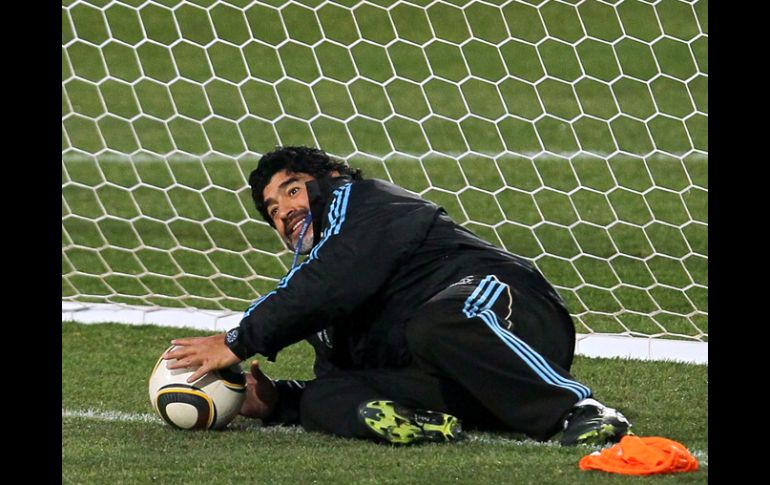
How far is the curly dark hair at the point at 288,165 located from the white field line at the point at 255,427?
26.4 inches

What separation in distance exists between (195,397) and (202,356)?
127mm

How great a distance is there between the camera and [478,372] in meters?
3.99

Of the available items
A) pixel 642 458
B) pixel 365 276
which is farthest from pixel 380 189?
pixel 642 458

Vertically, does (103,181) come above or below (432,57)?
below

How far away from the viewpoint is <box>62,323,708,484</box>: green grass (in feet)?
11.9

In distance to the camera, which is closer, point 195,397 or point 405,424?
point 405,424

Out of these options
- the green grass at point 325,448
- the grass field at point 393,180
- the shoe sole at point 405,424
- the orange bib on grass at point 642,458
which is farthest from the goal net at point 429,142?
the orange bib on grass at point 642,458

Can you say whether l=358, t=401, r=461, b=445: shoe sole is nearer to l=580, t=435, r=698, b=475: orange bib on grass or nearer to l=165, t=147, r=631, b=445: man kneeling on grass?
l=165, t=147, r=631, b=445: man kneeling on grass

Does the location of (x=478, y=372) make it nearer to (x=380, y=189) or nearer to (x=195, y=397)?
(x=380, y=189)

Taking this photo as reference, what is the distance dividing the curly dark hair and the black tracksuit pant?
646 mm

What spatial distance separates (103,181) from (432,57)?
3.15 meters

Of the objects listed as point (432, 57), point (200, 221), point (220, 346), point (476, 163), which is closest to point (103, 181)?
point (200, 221)
